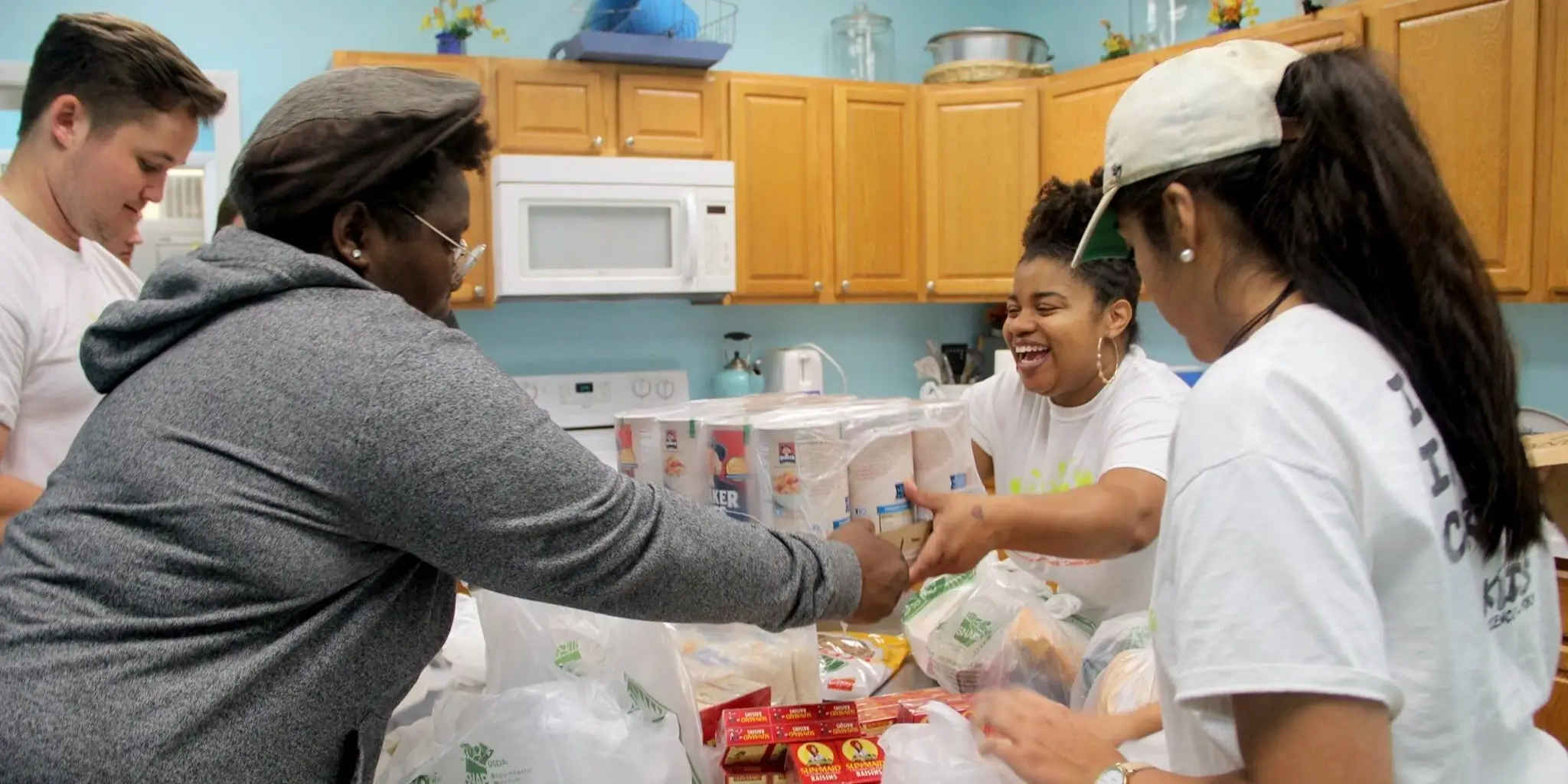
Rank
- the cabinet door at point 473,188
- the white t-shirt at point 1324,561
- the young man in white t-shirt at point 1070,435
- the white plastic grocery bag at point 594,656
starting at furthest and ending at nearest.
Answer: the cabinet door at point 473,188 → the young man in white t-shirt at point 1070,435 → the white plastic grocery bag at point 594,656 → the white t-shirt at point 1324,561

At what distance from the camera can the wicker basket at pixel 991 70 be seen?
404 centimetres

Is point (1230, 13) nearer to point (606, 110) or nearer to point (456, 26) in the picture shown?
point (606, 110)

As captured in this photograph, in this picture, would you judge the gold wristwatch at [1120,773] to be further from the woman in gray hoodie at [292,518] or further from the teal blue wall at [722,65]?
the teal blue wall at [722,65]

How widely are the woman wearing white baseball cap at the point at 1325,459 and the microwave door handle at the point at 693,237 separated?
2.75m

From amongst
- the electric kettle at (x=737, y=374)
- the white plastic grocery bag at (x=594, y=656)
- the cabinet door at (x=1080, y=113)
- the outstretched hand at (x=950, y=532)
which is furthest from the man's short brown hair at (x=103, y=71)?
the cabinet door at (x=1080, y=113)

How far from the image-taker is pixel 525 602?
1.24m

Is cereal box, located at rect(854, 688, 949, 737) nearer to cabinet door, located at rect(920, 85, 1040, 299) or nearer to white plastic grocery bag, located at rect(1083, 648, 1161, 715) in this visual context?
white plastic grocery bag, located at rect(1083, 648, 1161, 715)

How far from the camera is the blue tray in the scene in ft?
11.4

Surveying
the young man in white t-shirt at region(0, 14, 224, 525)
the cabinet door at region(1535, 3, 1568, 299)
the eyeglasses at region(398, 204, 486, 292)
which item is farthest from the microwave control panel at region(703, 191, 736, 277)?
the eyeglasses at region(398, 204, 486, 292)

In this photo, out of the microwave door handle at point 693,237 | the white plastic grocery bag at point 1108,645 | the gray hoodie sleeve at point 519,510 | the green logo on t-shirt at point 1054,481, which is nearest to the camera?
the gray hoodie sleeve at point 519,510

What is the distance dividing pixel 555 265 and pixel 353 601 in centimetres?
267

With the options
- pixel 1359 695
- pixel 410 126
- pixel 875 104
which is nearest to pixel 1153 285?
pixel 1359 695

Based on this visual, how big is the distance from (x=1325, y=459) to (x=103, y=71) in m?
1.81

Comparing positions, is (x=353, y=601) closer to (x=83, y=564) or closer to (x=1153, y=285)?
(x=83, y=564)
